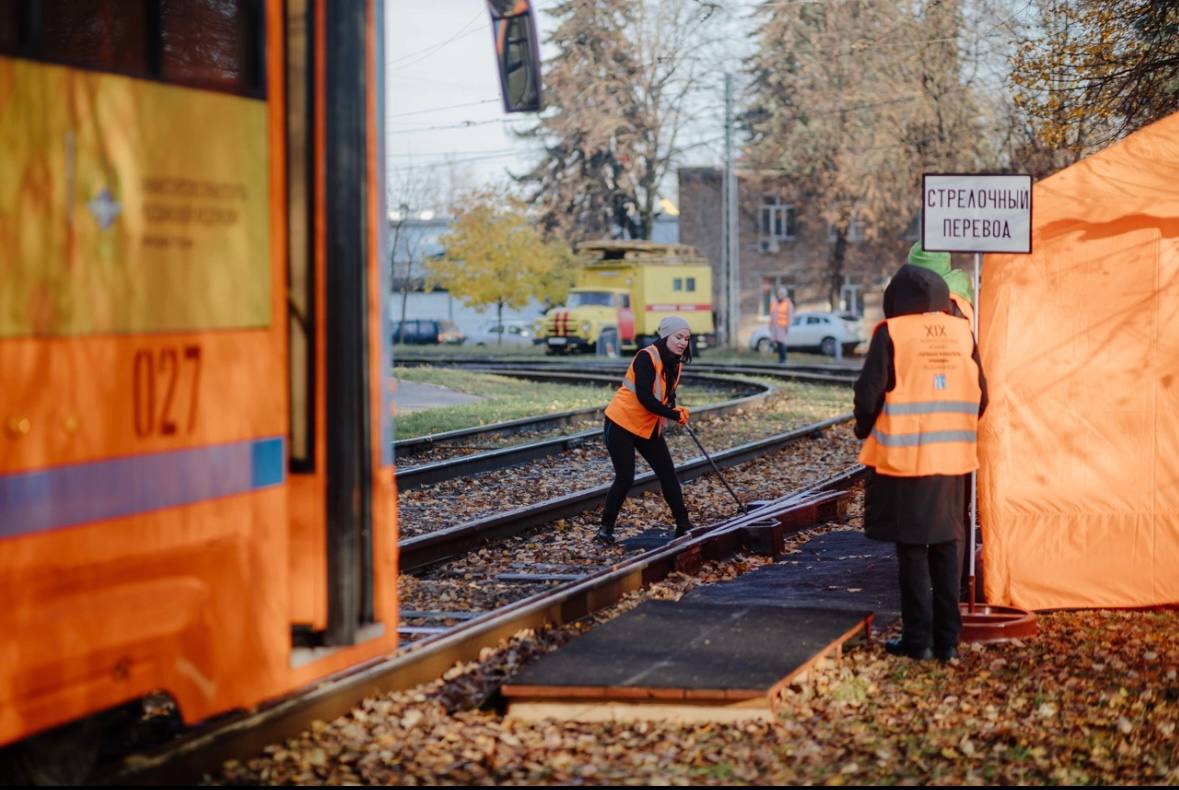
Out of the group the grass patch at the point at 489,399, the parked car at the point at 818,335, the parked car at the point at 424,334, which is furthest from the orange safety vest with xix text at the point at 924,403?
the parked car at the point at 424,334

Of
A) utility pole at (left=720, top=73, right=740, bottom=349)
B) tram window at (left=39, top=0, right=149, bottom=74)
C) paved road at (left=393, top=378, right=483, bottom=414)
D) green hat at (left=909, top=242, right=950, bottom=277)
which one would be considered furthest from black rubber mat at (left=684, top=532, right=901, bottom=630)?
utility pole at (left=720, top=73, right=740, bottom=349)

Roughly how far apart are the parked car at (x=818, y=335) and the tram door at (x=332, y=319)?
1673 inches

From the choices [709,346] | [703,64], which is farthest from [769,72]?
[709,346]

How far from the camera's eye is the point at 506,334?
222ft

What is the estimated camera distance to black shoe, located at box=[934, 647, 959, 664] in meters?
7.82

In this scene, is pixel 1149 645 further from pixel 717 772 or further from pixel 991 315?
pixel 717 772

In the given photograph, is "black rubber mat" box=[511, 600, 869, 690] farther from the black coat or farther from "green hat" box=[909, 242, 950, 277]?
"green hat" box=[909, 242, 950, 277]

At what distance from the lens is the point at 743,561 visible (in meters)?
10.8

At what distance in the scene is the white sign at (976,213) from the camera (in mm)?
8133

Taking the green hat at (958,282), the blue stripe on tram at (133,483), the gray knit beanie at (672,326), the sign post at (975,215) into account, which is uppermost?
the sign post at (975,215)

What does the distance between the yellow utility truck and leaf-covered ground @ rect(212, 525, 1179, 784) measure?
37.4 m

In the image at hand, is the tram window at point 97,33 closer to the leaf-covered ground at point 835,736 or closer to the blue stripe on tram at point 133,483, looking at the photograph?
the blue stripe on tram at point 133,483

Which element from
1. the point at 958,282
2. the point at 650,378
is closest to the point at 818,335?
the point at 650,378

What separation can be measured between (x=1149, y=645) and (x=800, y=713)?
2.45 meters
